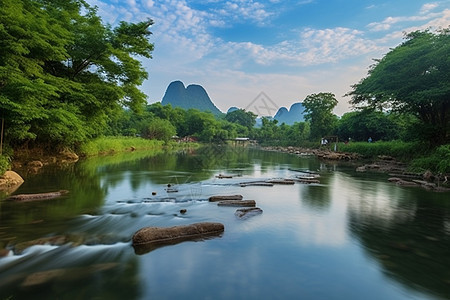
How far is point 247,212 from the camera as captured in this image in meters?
8.52

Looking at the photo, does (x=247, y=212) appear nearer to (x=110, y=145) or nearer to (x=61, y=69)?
(x=61, y=69)

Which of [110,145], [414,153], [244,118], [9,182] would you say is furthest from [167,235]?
[244,118]

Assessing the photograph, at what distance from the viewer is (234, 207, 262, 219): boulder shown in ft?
27.0

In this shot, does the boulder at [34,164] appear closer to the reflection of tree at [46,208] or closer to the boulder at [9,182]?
the reflection of tree at [46,208]

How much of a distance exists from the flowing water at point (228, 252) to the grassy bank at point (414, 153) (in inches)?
308

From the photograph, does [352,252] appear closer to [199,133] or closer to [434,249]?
[434,249]

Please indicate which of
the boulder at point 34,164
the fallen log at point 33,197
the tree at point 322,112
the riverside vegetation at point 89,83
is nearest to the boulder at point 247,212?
the fallen log at point 33,197

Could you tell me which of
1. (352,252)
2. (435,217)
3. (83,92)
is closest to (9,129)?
(83,92)

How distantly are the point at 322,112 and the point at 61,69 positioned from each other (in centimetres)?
4745

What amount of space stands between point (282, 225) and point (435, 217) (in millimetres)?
5137

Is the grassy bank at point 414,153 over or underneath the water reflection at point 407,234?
over

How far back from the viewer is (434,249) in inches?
240

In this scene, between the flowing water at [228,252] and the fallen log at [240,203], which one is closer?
the flowing water at [228,252]

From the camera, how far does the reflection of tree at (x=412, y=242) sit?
15.9 feet
